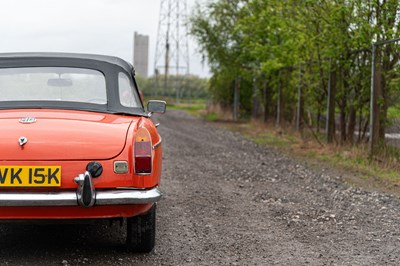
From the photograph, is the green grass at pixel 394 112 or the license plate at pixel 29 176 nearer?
the license plate at pixel 29 176

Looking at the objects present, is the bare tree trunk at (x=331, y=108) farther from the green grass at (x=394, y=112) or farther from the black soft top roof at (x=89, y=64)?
the black soft top roof at (x=89, y=64)

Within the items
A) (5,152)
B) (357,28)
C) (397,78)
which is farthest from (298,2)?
(5,152)

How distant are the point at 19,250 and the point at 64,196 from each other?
0.97m

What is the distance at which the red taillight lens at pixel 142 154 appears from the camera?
204 inches

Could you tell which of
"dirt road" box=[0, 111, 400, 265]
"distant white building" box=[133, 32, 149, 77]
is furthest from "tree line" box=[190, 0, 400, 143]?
"distant white building" box=[133, 32, 149, 77]

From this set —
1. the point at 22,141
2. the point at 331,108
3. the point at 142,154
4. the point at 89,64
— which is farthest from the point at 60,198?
the point at 331,108

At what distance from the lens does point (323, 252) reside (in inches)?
225

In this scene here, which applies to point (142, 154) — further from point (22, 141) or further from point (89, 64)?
point (89, 64)

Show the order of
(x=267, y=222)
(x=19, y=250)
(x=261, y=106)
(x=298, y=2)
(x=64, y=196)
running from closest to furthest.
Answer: (x=64, y=196)
(x=19, y=250)
(x=267, y=222)
(x=298, y=2)
(x=261, y=106)

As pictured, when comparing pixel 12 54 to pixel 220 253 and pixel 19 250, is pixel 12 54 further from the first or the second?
pixel 220 253

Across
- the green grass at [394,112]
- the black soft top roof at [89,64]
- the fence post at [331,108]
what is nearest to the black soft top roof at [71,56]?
the black soft top roof at [89,64]

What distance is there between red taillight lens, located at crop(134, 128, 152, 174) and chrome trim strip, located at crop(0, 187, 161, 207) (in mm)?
200

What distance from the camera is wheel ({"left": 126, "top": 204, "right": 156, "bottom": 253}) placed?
5535 millimetres

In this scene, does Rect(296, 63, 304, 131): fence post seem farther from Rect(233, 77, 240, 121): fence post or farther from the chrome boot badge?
the chrome boot badge
